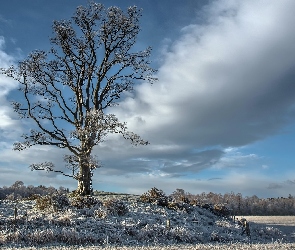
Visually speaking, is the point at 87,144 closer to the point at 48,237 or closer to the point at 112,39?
the point at 112,39

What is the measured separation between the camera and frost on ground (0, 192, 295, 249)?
66.1 ft

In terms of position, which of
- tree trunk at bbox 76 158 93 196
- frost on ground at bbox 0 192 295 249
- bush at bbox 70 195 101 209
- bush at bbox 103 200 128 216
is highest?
tree trunk at bbox 76 158 93 196

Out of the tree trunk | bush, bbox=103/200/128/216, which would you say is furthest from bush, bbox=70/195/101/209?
the tree trunk

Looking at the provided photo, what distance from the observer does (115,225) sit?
76.1 ft

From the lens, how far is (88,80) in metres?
33.8

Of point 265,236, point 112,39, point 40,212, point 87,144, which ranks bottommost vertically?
point 265,236

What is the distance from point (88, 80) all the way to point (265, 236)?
18.3 metres

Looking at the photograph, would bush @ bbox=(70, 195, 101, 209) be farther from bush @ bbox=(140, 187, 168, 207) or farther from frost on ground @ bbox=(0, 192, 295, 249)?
bush @ bbox=(140, 187, 168, 207)

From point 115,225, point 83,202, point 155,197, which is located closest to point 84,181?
point 83,202

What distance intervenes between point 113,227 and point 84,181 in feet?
Result: 30.7

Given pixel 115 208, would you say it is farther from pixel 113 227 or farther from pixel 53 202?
pixel 53 202

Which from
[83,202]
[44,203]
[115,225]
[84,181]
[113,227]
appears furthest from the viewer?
[84,181]

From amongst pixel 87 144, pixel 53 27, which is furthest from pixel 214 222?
pixel 53 27

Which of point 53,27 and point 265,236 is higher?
point 53,27
